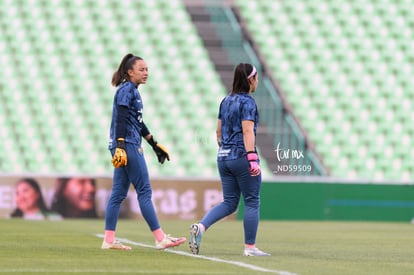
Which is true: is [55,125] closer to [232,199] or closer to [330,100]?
[330,100]

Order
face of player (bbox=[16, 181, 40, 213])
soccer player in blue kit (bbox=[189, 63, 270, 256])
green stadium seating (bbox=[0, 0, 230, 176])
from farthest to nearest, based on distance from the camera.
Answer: green stadium seating (bbox=[0, 0, 230, 176]), face of player (bbox=[16, 181, 40, 213]), soccer player in blue kit (bbox=[189, 63, 270, 256])

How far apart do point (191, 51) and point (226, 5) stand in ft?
6.62

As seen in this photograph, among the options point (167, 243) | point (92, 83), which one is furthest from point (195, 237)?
point (92, 83)

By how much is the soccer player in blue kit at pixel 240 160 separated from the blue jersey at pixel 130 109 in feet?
2.71

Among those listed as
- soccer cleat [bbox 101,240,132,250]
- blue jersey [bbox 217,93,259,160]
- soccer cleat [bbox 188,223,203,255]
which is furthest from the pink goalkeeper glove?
soccer cleat [bbox 101,240,132,250]

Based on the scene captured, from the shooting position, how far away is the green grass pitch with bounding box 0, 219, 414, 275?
8.34m

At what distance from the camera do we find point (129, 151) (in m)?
10.4

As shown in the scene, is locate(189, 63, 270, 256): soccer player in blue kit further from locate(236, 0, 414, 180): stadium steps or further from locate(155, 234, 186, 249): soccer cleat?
locate(236, 0, 414, 180): stadium steps

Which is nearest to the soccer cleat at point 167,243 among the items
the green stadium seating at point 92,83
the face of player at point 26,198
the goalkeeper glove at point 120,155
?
the goalkeeper glove at point 120,155

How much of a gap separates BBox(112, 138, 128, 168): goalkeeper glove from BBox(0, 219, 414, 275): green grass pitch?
83 cm

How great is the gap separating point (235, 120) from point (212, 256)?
4.23 feet

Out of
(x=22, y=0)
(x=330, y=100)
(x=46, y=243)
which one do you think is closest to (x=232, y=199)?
(x=46, y=243)

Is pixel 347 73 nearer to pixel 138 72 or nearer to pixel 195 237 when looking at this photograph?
pixel 138 72

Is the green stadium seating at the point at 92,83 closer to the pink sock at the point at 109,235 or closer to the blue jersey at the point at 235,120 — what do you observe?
the pink sock at the point at 109,235
